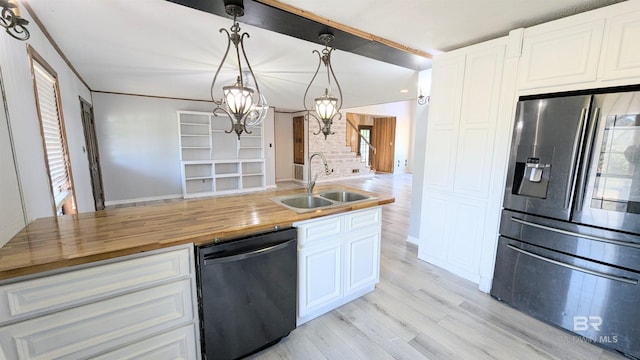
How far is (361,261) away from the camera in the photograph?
7.42 feet

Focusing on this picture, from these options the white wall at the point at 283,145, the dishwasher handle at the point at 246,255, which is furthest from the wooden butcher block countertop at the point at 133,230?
the white wall at the point at 283,145

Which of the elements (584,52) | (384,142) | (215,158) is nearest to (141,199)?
(215,158)

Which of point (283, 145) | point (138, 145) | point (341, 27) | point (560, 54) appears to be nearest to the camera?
point (560, 54)

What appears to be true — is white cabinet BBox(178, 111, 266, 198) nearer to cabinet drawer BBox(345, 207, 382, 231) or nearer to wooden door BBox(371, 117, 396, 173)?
cabinet drawer BBox(345, 207, 382, 231)

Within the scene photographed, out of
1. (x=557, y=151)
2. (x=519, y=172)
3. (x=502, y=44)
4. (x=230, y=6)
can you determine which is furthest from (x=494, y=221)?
(x=230, y=6)

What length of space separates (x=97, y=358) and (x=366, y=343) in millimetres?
1598

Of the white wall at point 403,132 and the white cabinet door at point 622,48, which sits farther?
the white wall at point 403,132

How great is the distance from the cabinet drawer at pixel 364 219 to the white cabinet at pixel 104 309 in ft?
3.90

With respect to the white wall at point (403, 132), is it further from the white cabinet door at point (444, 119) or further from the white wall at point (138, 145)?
the white cabinet door at point (444, 119)

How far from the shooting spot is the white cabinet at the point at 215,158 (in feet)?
19.7

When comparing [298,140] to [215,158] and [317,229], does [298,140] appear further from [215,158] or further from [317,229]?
[317,229]

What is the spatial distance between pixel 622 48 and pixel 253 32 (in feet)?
9.15

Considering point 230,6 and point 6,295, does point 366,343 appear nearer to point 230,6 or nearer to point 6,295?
point 6,295

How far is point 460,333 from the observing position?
195 cm
